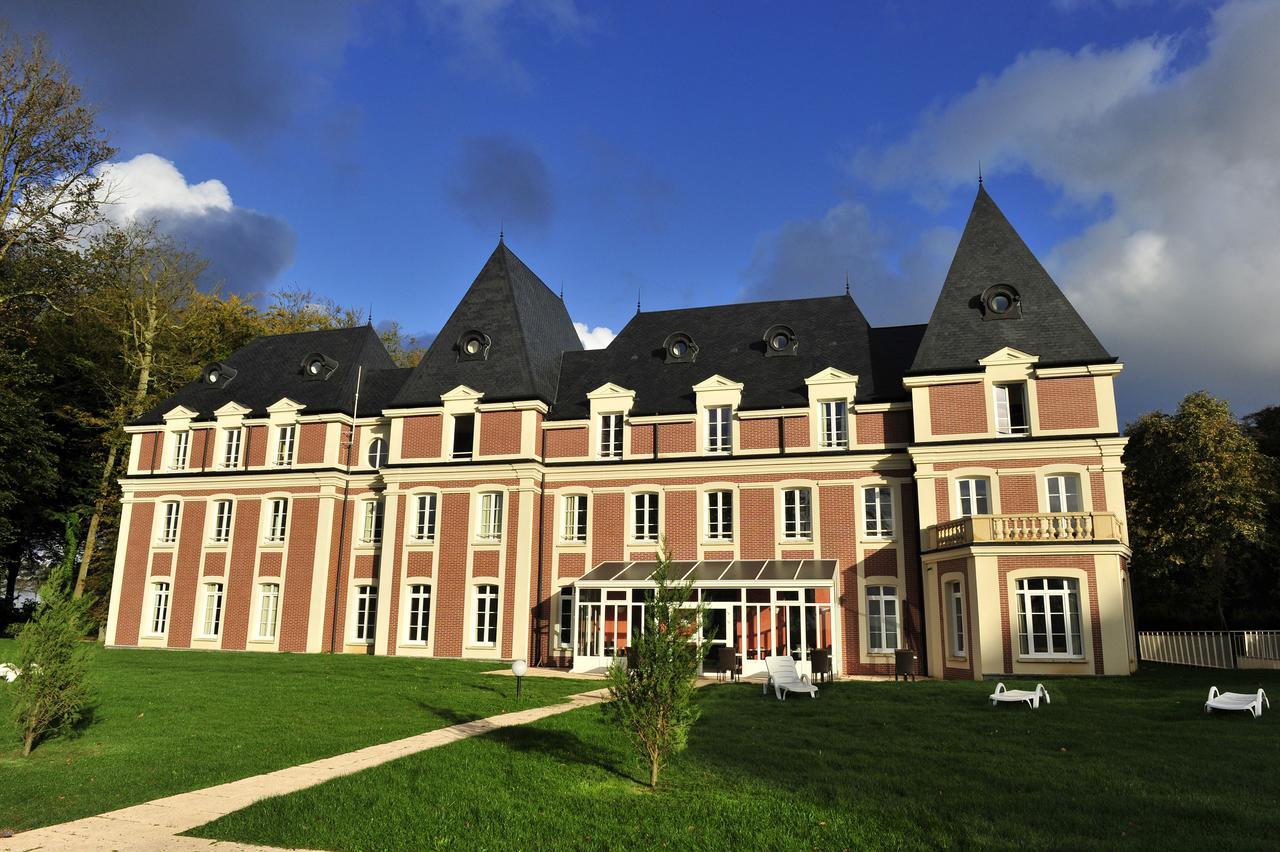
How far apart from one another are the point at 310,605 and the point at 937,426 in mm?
21294

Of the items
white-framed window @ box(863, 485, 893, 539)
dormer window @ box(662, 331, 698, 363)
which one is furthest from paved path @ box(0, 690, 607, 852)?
dormer window @ box(662, 331, 698, 363)

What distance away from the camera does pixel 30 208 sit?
25.4 meters

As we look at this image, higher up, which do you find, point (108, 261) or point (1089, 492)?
point (108, 261)

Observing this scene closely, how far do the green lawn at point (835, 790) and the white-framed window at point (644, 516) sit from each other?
13196mm

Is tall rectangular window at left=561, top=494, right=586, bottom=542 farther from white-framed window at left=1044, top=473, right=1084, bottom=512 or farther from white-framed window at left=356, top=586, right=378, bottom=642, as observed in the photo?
white-framed window at left=1044, top=473, right=1084, bottom=512

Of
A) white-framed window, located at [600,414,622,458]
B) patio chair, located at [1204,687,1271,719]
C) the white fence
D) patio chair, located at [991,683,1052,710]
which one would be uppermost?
white-framed window, located at [600,414,622,458]

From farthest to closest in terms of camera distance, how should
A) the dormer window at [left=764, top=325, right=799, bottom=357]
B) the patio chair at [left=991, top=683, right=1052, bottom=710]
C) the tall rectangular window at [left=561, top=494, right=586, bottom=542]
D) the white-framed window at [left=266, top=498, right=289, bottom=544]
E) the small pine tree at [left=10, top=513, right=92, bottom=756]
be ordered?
1. the white-framed window at [left=266, top=498, right=289, bottom=544]
2. the dormer window at [left=764, top=325, right=799, bottom=357]
3. the tall rectangular window at [left=561, top=494, right=586, bottom=542]
4. the patio chair at [left=991, top=683, right=1052, bottom=710]
5. the small pine tree at [left=10, top=513, right=92, bottom=756]

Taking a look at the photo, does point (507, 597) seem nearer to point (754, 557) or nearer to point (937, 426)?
point (754, 557)

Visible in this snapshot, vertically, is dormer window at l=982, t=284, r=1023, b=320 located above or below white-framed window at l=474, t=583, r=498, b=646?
above

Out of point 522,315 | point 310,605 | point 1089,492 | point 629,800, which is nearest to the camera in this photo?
point 629,800

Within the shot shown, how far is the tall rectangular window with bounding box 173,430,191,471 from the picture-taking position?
32.5m

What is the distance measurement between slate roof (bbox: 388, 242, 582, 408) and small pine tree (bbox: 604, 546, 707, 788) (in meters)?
19.4

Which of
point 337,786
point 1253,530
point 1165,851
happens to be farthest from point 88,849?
point 1253,530

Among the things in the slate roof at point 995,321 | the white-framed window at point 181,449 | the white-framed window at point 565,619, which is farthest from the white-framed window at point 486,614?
the slate roof at point 995,321
